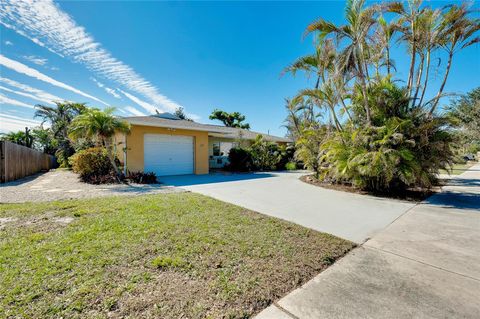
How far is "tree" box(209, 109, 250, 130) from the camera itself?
3516 cm

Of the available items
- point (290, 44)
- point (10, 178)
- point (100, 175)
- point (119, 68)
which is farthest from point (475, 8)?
point (10, 178)

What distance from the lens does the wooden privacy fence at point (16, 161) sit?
936 cm

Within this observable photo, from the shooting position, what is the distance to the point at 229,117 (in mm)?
35406

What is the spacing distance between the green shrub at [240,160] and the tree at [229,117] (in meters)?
20.8

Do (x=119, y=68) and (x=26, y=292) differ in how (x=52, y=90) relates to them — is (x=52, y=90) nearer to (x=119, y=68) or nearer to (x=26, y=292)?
(x=119, y=68)

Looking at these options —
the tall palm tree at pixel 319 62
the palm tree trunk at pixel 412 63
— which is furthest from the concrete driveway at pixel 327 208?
the tall palm tree at pixel 319 62

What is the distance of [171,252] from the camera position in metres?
3.10

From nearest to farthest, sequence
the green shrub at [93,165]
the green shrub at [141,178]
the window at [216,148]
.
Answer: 1. the green shrub at [141,178]
2. the green shrub at [93,165]
3. the window at [216,148]

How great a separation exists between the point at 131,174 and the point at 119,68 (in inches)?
251

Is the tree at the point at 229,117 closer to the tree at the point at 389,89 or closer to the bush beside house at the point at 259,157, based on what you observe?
the bush beside house at the point at 259,157

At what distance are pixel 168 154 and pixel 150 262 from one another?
33.5ft

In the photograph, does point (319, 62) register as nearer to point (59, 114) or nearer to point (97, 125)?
point (97, 125)

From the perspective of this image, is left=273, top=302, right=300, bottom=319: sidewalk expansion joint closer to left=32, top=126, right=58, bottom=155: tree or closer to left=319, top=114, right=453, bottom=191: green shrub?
left=319, top=114, right=453, bottom=191: green shrub

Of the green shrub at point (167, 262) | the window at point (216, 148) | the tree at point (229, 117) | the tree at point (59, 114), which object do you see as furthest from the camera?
the tree at point (229, 117)
